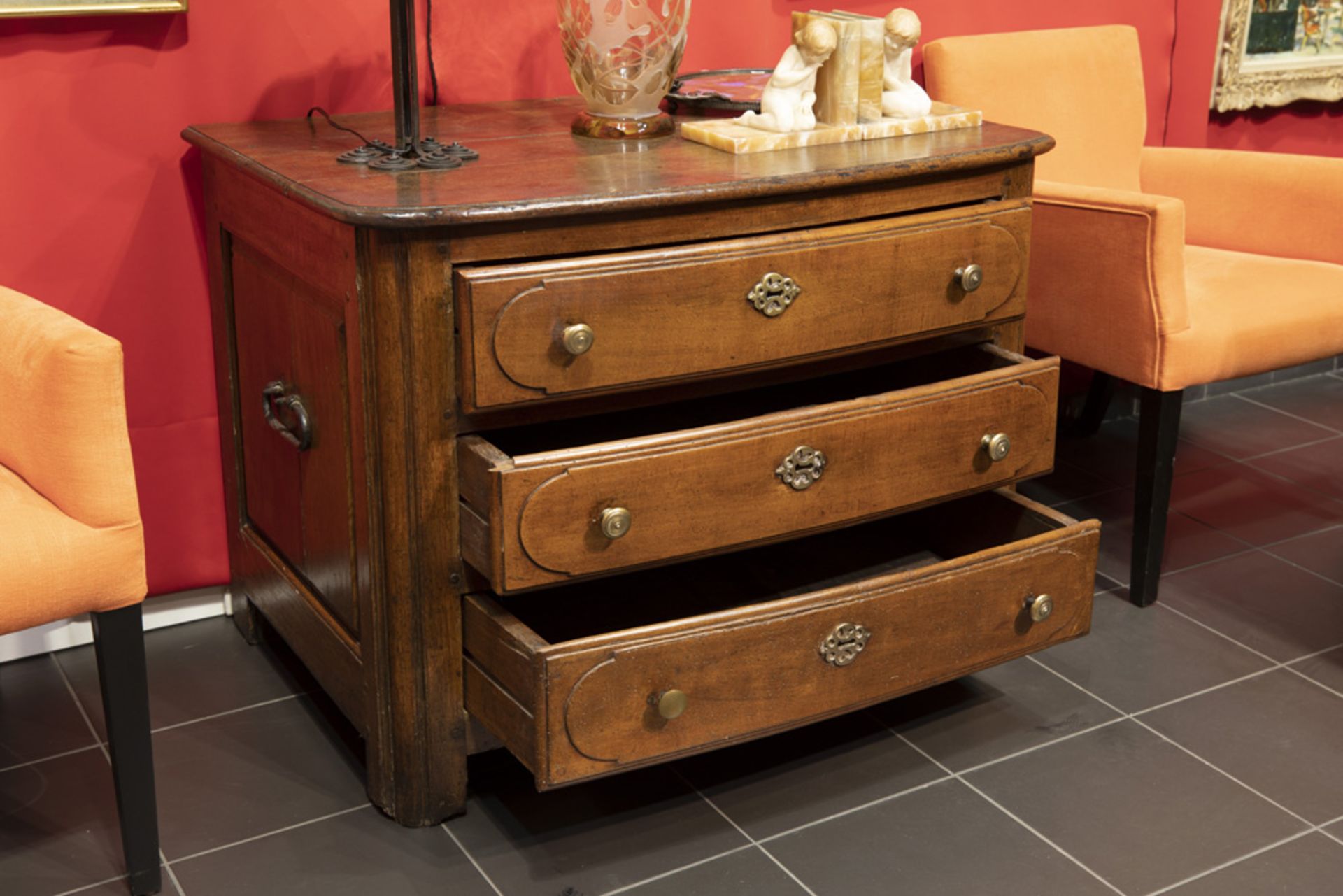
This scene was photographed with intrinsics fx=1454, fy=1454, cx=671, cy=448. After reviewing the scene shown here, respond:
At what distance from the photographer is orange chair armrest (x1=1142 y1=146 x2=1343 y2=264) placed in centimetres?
244

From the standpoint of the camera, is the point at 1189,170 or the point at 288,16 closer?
the point at 288,16

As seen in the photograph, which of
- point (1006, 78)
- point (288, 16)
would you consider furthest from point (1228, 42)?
point (288, 16)

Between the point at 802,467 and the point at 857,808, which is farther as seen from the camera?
the point at 857,808

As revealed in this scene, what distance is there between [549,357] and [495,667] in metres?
0.35

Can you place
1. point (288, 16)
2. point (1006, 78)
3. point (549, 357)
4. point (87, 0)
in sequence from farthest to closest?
point (1006, 78) < point (288, 16) < point (87, 0) < point (549, 357)

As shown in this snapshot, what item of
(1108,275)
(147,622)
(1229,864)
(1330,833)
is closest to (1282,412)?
(1108,275)

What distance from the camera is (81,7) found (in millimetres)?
1856

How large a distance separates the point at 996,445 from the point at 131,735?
1.05 m

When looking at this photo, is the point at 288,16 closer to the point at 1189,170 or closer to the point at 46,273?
the point at 46,273

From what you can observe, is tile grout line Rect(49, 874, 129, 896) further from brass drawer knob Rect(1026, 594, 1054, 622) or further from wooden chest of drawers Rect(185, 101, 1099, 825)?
brass drawer knob Rect(1026, 594, 1054, 622)

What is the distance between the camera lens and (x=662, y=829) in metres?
1.73

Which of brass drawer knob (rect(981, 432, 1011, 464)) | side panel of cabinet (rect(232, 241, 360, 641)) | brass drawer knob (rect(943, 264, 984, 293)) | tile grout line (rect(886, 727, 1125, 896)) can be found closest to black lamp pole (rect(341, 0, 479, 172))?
side panel of cabinet (rect(232, 241, 360, 641))

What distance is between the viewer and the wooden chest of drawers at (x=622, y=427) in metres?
1.52

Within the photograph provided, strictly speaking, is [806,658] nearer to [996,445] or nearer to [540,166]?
[996,445]
